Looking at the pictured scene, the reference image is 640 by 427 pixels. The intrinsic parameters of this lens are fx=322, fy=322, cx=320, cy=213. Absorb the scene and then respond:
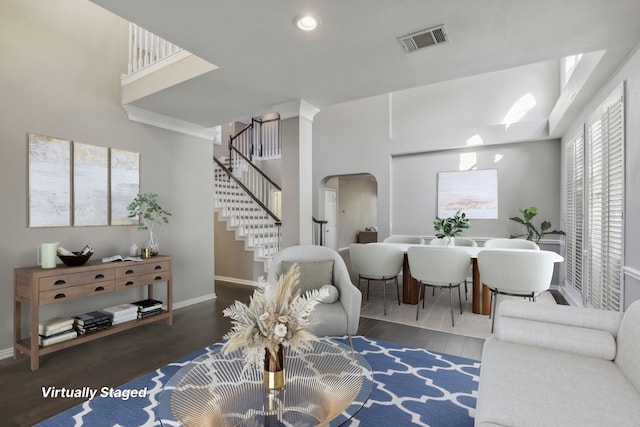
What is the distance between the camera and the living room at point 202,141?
2.97 meters

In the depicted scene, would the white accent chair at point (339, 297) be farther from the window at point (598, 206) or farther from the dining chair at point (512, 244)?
the dining chair at point (512, 244)

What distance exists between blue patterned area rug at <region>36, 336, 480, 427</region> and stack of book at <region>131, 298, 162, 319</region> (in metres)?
1.08

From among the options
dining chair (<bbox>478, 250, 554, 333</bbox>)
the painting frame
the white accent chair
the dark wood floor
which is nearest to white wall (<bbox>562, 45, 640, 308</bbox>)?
dining chair (<bbox>478, 250, 554, 333</bbox>)

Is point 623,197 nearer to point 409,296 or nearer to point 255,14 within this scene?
point 409,296

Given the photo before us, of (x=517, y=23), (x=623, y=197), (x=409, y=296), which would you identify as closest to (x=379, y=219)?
(x=409, y=296)

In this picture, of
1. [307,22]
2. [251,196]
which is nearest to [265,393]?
[307,22]

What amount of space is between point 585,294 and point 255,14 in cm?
465

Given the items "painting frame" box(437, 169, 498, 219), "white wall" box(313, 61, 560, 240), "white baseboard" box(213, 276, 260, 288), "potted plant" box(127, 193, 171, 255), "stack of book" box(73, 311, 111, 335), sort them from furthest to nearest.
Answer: "painting frame" box(437, 169, 498, 219) < "white baseboard" box(213, 276, 260, 288) < "white wall" box(313, 61, 560, 240) < "potted plant" box(127, 193, 171, 255) < "stack of book" box(73, 311, 111, 335)

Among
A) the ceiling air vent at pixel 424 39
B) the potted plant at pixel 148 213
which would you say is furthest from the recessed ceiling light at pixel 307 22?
the potted plant at pixel 148 213

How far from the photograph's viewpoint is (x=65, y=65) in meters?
3.35

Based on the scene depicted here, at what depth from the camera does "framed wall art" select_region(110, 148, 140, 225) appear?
377 cm

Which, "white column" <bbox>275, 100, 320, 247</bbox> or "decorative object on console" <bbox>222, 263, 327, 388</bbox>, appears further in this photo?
"white column" <bbox>275, 100, 320, 247</bbox>

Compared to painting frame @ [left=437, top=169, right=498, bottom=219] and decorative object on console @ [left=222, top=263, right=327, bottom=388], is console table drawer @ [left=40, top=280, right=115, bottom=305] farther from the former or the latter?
painting frame @ [left=437, top=169, right=498, bottom=219]

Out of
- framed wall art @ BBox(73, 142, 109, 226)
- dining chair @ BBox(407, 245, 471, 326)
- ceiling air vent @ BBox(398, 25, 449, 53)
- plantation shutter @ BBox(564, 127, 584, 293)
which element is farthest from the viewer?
plantation shutter @ BBox(564, 127, 584, 293)
